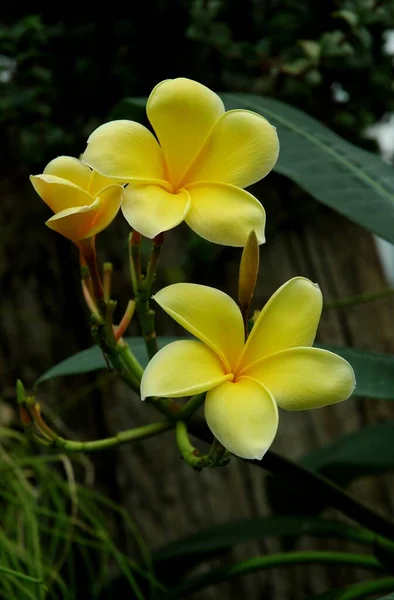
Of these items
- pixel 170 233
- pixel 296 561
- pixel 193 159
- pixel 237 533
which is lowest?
pixel 237 533

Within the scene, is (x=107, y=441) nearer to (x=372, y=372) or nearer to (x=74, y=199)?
(x=74, y=199)

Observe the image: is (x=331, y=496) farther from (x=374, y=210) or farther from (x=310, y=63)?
(x=310, y=63)

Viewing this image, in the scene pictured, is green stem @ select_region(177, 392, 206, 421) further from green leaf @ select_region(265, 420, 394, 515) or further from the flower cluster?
green leaf @ select_region(265, 420, 394, 515)

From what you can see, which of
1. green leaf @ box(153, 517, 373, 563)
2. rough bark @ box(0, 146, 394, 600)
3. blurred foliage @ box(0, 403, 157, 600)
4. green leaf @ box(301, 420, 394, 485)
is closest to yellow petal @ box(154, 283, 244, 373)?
blurred foliage @ box(0, 403, 157, 600)

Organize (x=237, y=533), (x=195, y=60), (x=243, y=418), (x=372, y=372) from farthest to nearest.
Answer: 1. (x=195, y=60)
2. (x=237, y=533)
3. (x=372, y=372)
4. (x=243, y=418)

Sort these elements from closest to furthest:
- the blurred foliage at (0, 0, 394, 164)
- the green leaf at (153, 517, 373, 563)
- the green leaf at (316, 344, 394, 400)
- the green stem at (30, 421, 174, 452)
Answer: the green stem at (30, 421, 174, 452)
the green leaf at (316, 344, 394, 400)
the green leaf at (153, 517, 373, 563)
the blurred foliage at (0, 0, 394, 164)

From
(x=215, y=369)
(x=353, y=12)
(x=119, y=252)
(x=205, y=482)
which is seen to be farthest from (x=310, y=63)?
(x=215, y=369)

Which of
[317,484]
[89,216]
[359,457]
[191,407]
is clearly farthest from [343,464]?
[89,216]

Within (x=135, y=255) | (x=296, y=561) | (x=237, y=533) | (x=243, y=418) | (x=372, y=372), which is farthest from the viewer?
(x=237, y=533)
